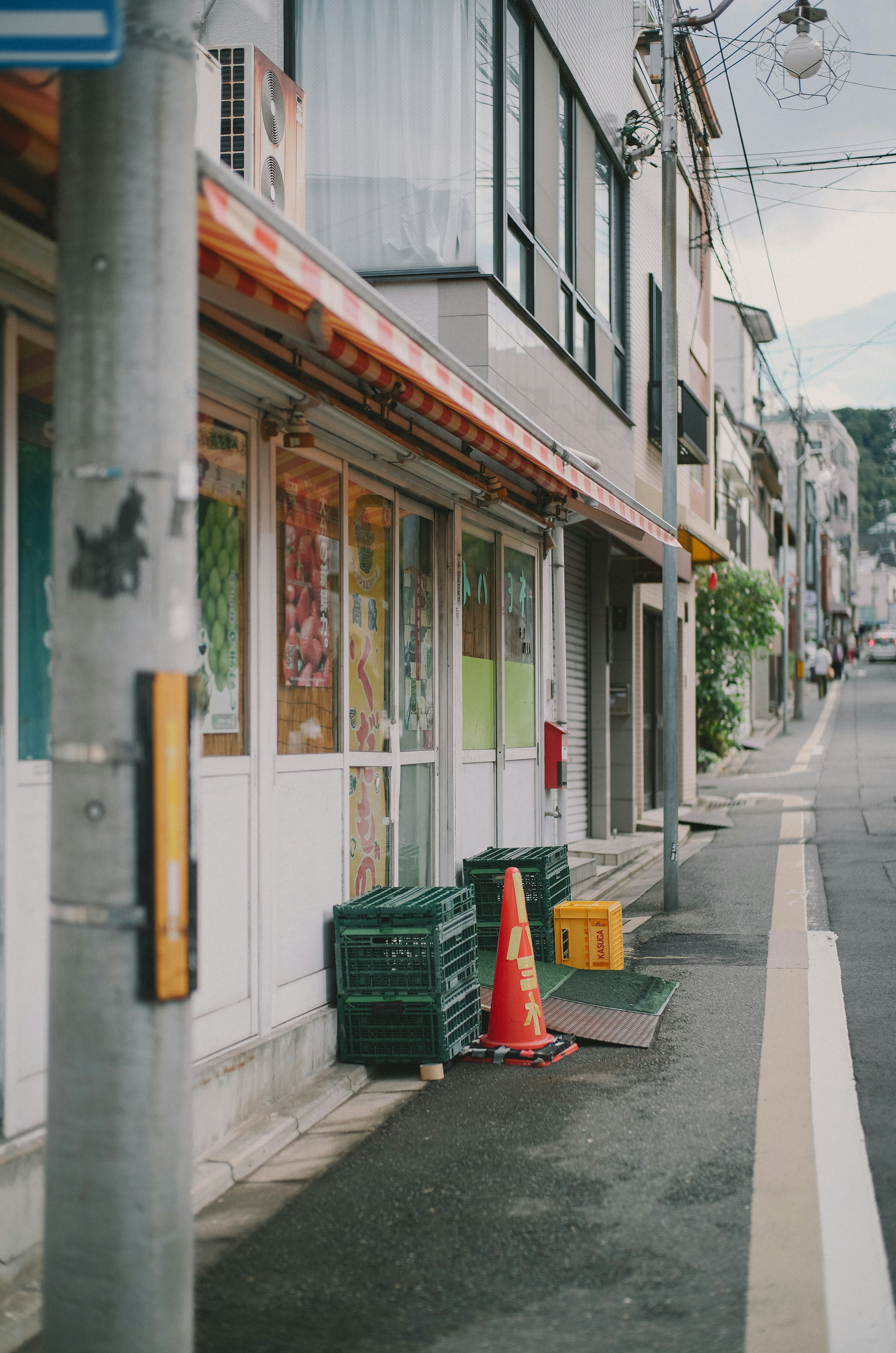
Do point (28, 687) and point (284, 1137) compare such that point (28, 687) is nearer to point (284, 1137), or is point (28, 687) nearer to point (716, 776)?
point (284, 1137)

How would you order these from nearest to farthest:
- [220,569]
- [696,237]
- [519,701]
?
[220,569]
[519,701]
[696,237]

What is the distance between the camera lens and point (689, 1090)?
220 inches

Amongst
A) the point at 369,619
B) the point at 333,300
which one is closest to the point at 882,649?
the point at 369,619

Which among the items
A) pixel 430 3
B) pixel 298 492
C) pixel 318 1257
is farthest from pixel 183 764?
pixel 430 3

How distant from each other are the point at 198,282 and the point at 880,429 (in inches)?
3798

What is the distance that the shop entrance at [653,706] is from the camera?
1695cm

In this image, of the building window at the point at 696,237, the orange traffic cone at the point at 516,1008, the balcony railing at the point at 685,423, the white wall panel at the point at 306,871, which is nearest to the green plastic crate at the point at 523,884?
the orange traffic cone at the point at 516,1008

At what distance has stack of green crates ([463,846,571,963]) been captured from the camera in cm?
827

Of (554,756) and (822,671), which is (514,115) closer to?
(554,756)

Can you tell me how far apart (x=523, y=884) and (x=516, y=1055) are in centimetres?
217

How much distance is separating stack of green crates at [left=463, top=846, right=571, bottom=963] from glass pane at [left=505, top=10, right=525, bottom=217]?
5595mm

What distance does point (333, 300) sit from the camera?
3750 millimetres

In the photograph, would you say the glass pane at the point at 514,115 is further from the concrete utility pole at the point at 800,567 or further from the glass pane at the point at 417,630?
the concrete utility pole at the point at 800,567

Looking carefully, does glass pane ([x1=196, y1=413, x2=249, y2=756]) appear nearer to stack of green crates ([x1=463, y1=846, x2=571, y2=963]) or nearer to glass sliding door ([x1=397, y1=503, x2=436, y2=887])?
glass sliding door ([x1=397, y1=503, x2=436, y2=887])
